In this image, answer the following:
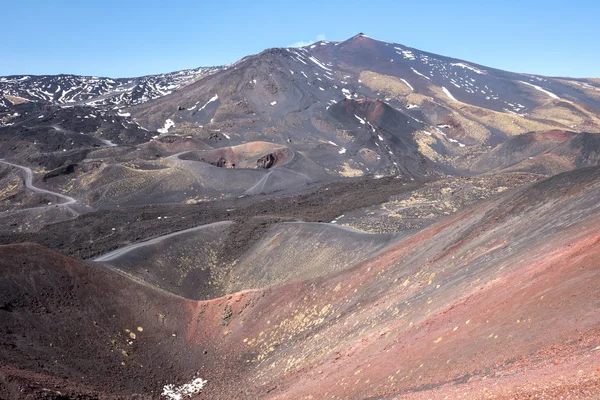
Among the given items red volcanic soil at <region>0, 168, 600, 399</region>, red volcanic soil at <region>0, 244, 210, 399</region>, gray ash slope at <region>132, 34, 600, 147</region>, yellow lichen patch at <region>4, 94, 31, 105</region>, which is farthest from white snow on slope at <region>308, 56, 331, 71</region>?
red volcanic soil at <region>0, 244, 210, 399</region>

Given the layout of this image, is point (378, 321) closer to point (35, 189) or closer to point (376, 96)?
point (35, 189)

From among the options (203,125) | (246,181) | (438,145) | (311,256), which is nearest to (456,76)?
(438,145)

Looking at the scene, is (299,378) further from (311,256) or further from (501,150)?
(501,150)

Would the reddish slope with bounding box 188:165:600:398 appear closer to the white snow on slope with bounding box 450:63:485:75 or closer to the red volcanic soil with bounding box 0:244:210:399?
the red volcanic soil with bounding box 0:244:210:399

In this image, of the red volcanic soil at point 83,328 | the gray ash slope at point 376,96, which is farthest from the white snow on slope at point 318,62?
the red volcanic soil at point 83,328

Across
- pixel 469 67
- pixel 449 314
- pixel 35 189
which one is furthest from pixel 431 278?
pixel 469 67

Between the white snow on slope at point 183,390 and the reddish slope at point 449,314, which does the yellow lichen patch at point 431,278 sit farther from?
the white snow on slope at point 183,390
